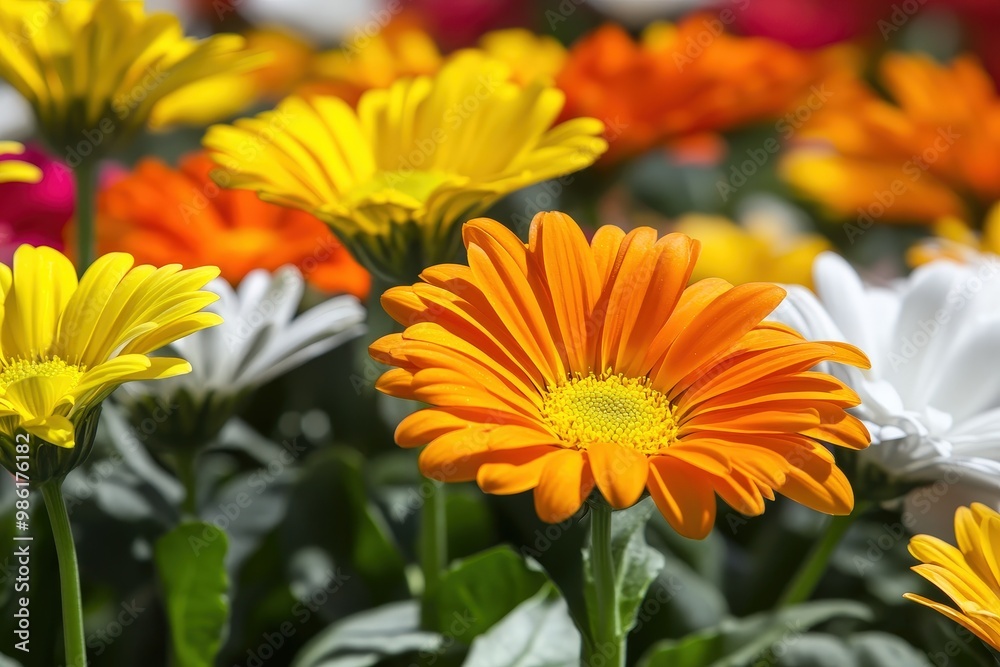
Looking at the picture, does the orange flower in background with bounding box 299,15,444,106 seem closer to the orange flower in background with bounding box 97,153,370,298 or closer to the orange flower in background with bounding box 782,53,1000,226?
the orange flower in background with bounding box 97,153,370,298

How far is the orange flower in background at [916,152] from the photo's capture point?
1030mm

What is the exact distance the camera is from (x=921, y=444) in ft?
1.85

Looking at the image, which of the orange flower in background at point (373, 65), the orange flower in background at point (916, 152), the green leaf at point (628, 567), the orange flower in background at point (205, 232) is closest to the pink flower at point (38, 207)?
the orange flower in background at point (205, 232)

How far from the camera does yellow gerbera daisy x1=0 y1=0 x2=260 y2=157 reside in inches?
25.2

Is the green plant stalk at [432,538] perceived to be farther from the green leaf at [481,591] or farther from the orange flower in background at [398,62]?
the orange flower in background at [398,62]

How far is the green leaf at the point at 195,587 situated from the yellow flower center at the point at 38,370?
129mm

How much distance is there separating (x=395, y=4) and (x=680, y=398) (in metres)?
1.28

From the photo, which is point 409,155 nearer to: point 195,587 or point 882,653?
point 195,587

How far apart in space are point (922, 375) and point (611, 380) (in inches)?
8.4

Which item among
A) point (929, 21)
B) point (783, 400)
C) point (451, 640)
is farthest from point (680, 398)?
point (929, 21)

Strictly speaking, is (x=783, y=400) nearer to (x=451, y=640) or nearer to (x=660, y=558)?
(x=660, y=558)

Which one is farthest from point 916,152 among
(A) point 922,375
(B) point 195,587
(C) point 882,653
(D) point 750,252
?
(B) point 195,587

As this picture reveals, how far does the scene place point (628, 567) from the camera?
530mm

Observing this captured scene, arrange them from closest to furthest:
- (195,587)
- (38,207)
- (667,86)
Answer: (195,587) → (38,207) → (667,86)
